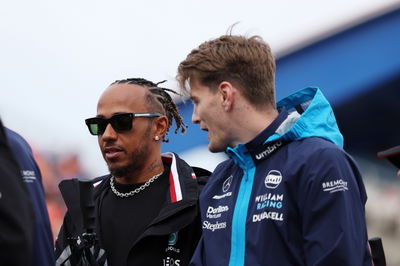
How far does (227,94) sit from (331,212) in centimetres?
47

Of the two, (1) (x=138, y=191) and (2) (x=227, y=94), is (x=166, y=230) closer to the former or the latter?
(1) (x=138, y=191)

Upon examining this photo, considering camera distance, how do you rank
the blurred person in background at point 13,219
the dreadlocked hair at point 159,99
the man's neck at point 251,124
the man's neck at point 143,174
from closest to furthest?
the blurred person in background at point 13,219 < the man's neck at point 251,124 < the man's neck at point 143,174 < the dreadlocked hair at point 159,99

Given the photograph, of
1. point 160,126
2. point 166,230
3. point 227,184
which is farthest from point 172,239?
point 160,126

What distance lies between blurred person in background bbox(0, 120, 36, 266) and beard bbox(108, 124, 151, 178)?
1309 mm

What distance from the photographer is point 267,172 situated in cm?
180

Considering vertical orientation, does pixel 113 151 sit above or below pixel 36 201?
below

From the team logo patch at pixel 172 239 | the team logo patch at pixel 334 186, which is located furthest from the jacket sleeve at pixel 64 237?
the team logo patch at pixel 334 186

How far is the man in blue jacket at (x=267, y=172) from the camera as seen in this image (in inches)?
65.6

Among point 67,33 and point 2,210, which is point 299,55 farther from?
point 2,210

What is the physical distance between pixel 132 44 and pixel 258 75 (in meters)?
1.67

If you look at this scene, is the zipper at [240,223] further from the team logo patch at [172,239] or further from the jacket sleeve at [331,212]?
the team logo patch at [172,239]

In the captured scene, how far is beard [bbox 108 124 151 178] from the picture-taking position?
2430 mm

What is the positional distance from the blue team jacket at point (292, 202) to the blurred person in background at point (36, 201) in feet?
1.58

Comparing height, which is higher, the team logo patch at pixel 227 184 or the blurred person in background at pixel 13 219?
the blurred person in background at pixel 13 219
